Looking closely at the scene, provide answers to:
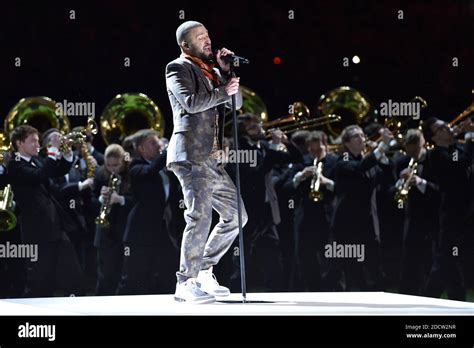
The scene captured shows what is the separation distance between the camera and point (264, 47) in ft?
29.1

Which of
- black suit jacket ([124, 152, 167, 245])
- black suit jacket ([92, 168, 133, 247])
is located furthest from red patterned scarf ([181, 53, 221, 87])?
black suit jacket ([92, 168, 133, 247])

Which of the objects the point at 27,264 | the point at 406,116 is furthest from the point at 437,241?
the point at 27,264

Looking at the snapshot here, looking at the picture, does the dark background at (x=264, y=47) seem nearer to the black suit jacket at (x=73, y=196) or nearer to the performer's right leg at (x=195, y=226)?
the black suit jacket at (x=73, y=196)

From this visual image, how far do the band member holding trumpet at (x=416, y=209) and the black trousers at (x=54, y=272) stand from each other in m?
2.67

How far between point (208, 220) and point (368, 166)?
3.28m

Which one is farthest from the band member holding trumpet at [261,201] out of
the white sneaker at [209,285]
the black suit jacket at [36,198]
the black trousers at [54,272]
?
the white sneaker at [209,285]

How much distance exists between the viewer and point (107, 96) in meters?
8.73

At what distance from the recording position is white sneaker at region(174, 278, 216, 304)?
206 inches

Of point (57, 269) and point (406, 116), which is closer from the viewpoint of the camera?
point (57, 269)

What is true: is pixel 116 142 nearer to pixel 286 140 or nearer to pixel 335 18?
pixel 286 140

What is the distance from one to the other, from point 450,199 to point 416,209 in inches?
11.5

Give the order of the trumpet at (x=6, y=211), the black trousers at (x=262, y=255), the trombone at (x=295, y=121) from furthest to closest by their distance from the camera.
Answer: the trombone at (x=295, y=121)
the black trousers at (x=262, y=255)
the trumpet at (x=6, y=211)

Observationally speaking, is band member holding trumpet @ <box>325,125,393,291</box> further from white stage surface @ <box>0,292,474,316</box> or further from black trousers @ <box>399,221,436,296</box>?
white stage surface @ <box>0,292,474,316</box>

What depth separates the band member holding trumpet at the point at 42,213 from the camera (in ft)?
26.3
